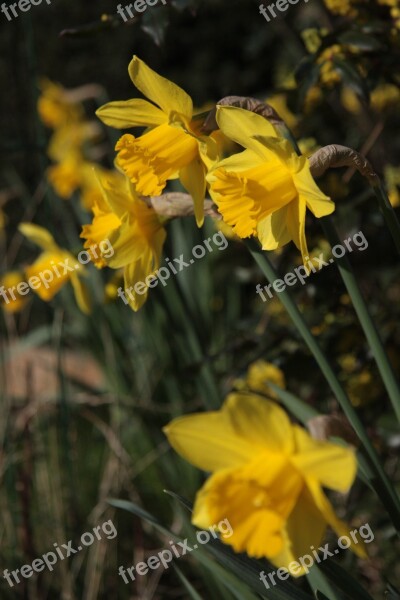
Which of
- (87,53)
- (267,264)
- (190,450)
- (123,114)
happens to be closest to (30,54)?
(123,114)

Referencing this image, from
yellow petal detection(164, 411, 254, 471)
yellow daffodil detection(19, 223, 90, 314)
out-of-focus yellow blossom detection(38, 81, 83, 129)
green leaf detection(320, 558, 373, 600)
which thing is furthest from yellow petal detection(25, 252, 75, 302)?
out-of-focus yellow blossom detection(38, 81, 83, 129)

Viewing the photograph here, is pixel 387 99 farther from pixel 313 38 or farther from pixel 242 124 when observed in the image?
pixel 242 124

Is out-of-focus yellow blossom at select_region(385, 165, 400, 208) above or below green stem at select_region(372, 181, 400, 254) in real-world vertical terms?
below

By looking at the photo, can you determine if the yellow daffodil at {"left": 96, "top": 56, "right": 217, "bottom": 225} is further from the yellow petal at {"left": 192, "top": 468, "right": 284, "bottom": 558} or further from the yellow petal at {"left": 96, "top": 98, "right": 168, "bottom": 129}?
the yellow petal at {"left": 192, "top": 468, "right": 284, "bottom": 558}

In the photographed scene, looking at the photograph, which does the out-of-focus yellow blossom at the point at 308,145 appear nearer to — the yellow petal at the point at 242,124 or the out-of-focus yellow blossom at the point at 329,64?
the out-of-focus yellow blossom at the point at 329,64

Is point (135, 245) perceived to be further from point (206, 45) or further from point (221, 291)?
point (206, 45)

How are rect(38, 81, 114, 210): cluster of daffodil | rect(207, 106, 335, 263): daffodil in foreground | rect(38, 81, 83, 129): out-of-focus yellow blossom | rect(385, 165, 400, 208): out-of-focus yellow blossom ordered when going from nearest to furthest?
1. rect(207, 106, 335, 263): daffodil in foreground
2. rect(385, 165, 400, 208): out-of-focus yellow blossom
3. rect(38, 81, 114, 210): cluster of daffodil
4. rect(38, 81, 83, 129): out-of-focus yellow blossom

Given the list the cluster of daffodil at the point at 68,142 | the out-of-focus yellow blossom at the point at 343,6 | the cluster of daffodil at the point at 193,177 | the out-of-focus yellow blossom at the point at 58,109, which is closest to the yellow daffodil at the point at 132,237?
the cluster of daffodil at the point at 193,177

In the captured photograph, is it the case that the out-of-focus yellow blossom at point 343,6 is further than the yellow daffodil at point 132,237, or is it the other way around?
the out-of-focus yellow blossom at point 343,6
